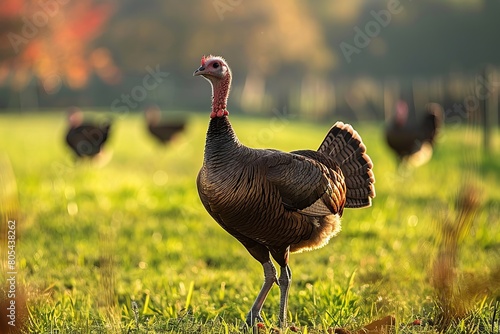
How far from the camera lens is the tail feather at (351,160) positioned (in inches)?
188

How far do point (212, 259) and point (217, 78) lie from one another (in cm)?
332

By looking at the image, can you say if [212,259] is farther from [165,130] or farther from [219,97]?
[165,130]

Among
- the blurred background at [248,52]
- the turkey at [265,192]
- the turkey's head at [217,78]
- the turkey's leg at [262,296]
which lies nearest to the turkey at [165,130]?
the blurred background at [248,52]

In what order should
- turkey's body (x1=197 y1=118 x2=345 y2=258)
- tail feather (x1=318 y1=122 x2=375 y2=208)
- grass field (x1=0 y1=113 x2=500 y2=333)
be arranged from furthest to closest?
tail feather (x1=318 y1=122 x2=375 y2=208)
grass field (x1=0 y1=113 x2=500 y2=333)
turkey's body (x1=197 y1=118 x2=345 y2=258)

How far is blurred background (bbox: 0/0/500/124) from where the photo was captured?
1192 inches

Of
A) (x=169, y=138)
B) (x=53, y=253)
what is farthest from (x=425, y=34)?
(x=53, y=253)

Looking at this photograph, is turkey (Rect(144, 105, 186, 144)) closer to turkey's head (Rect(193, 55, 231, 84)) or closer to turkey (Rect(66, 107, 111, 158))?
turkey (Rect(66, 107, 111, 158))

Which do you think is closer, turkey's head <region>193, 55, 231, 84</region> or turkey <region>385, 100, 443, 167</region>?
turkey's head <region>193, 55, 231, 84</region>

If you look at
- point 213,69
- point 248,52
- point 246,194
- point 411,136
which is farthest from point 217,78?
point 248,52

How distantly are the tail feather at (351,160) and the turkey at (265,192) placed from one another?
7.3 inches

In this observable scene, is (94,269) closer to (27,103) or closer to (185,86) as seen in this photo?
(27,103)

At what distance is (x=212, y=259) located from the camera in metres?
6.85

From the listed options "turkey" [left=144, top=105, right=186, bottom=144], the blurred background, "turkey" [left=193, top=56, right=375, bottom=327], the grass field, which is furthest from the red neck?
the blurred background

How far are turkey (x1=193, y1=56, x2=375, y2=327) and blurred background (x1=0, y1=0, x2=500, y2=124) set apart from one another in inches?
737
